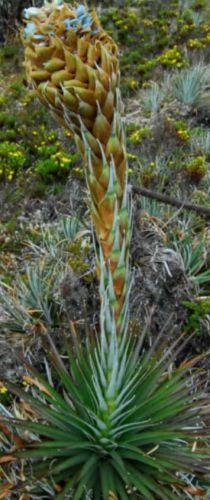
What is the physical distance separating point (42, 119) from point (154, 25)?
4299 mm

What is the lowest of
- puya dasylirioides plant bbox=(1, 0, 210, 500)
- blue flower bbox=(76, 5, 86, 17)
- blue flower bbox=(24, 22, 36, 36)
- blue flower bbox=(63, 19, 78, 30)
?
puya dasylirioides plant bbox=(1, 0, 210, 500)

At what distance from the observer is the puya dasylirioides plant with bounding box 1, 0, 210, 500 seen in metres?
1.80

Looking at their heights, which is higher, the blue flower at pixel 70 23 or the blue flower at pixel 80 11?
the blue flower at pixel 80 11

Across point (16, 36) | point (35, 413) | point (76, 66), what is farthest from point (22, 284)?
point (16, 36)

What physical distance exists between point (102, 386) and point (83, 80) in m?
1.36

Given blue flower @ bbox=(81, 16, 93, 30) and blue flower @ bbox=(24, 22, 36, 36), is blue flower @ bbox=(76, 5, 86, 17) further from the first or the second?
blue flower @ bbox=(24, 22, 36, 36)

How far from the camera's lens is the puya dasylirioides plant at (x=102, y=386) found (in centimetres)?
180

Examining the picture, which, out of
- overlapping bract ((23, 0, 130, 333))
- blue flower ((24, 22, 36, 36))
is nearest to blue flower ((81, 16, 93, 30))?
overlapping bract ((23, 0, 130, 333))

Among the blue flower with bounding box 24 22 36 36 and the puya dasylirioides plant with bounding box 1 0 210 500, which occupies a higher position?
the blue flower with bounding box 24 22 36 36

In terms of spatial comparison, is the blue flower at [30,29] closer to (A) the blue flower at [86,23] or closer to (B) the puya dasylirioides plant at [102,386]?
(B) the puya dasylirioides plant at [102,386]

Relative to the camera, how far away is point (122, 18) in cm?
1171

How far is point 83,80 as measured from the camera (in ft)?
5.90

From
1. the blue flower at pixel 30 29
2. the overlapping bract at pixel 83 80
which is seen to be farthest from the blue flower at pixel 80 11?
the blue flower at pixel 30 29

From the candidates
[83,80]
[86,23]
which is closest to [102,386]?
[83,80]
